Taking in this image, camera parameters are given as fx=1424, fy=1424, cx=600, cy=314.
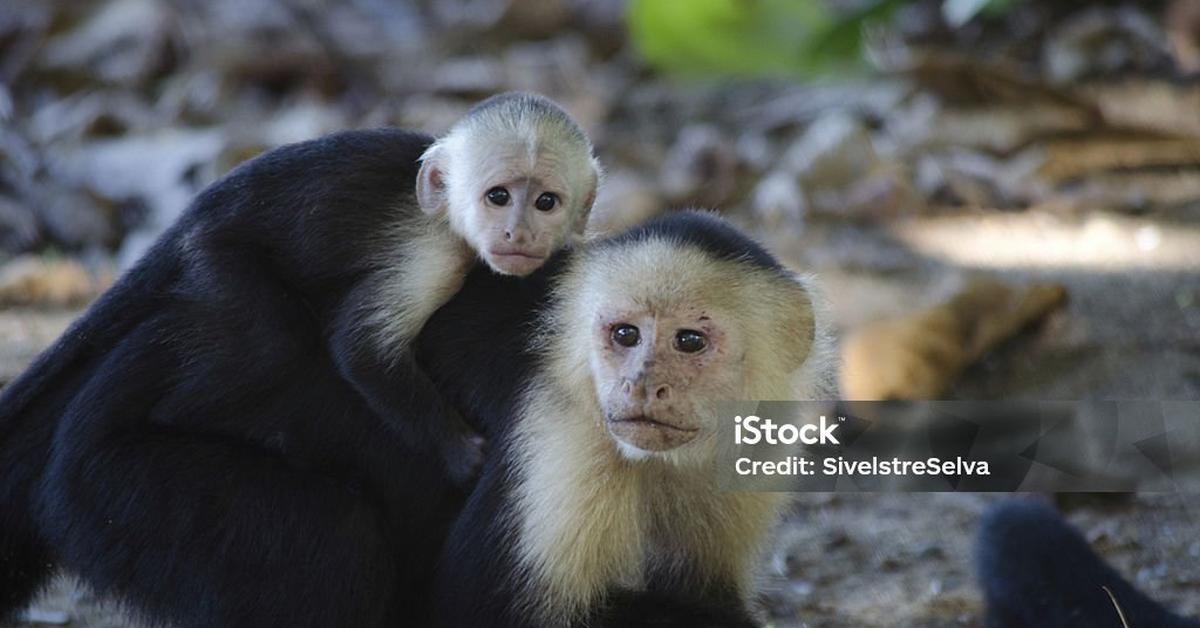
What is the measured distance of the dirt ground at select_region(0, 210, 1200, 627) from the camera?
378cm

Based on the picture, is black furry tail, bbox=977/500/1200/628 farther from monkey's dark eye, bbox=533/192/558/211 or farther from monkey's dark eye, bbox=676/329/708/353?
monkey's dark eye, bbox=533/192/558/211

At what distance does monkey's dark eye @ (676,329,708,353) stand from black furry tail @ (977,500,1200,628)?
113 centimetres

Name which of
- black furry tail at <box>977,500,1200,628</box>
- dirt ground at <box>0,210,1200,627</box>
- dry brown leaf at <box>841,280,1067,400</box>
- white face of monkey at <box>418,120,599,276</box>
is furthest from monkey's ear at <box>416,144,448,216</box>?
dry brown leaf at <box>841,280,1067,400</box>

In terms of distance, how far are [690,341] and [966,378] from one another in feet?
8.78

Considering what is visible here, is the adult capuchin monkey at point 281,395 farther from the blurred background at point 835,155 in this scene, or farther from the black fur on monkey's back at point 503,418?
the blurred background at point 835,155

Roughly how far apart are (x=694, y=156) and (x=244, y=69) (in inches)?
130

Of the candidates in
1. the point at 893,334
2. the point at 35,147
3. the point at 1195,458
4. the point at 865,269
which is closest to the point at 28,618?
the point at 893,334

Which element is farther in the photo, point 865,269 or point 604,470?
point 865,269

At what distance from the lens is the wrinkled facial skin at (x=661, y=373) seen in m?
2.56

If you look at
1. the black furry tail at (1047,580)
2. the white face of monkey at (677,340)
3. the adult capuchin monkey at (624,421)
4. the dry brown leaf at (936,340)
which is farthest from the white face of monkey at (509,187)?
the dry brown leaf at (936,340)

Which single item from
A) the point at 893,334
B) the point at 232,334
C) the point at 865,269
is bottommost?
the point at 232,334

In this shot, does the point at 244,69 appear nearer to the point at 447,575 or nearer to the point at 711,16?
the point at 711,16

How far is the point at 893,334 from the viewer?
16.0ft

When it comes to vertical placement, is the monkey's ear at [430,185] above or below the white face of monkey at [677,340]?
above
